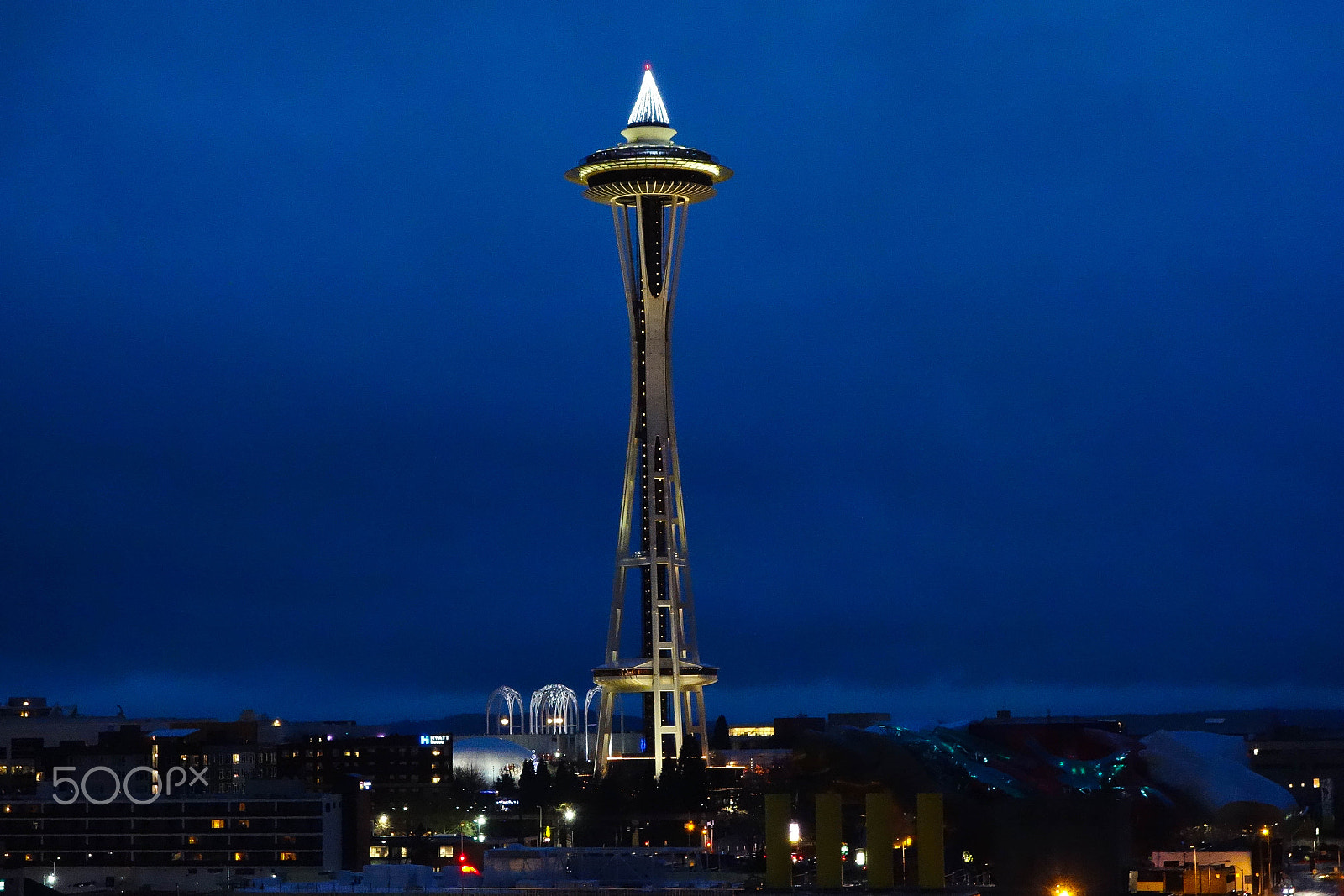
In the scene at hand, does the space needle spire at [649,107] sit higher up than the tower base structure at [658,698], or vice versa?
the space needle spire at [649,107]

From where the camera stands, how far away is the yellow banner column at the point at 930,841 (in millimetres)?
100562

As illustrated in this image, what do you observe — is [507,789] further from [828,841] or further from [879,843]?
[879,843]

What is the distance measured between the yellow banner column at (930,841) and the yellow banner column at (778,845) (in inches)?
239

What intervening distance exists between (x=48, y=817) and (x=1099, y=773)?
66.2m

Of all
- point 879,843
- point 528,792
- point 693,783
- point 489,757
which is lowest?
point 879,843

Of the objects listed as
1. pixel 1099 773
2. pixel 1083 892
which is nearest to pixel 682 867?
pixel 1083 892

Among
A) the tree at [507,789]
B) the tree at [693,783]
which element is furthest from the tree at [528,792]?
the tree at [693,783]

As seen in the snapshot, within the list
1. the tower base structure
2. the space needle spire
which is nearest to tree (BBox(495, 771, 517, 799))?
the tower base structure

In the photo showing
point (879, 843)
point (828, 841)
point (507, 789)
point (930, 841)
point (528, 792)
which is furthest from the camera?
point (507, 789)

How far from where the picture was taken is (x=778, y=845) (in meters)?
104

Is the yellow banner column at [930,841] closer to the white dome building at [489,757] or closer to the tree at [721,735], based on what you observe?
the tree at [721,735]

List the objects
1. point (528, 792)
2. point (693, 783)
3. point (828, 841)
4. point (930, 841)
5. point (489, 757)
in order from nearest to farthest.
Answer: point (828, 841) → point (930, 841) → point (528, 792) → point (693, 783) → point (489, 757)

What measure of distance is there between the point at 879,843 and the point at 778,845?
5.28 meters

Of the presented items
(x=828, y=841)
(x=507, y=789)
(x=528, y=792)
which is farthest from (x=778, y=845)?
(x=507, y=789)
